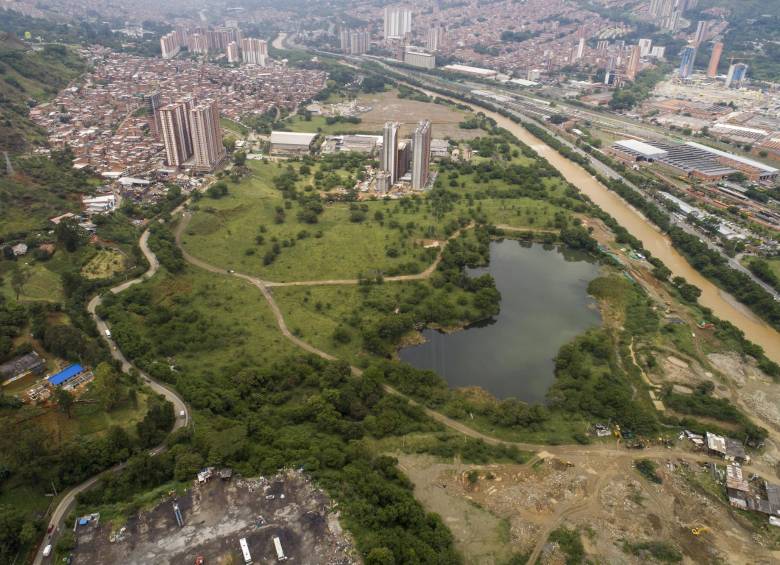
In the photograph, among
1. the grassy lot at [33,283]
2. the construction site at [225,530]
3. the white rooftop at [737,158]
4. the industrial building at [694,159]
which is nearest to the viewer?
the construction site at [225,530]

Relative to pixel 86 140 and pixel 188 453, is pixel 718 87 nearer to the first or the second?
pixel 86 140

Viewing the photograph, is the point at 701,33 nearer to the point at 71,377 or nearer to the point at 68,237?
the point at 68,237

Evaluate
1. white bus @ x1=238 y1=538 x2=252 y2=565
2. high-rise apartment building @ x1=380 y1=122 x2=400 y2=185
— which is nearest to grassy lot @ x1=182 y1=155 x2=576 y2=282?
high-rise apartment building @ x1=380 y1=122 x2=400 y2=185

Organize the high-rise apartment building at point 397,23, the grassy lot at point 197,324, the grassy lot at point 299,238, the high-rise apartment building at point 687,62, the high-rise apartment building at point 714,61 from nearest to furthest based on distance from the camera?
the grassy lot at point 197,324
the grassy lot at point 299,238
the high-rise apartment building at point 687,62
the high-rise apartment building at point 714,61
the high-rise apartment building at point 397,23

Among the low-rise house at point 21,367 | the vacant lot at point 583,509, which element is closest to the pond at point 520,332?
the vacant lot at point 583,509

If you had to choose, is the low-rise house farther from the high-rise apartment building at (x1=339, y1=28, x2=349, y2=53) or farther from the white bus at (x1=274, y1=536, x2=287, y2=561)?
the high-rise apartment building at (x1=339, y1=28, x2=349, y2=53)

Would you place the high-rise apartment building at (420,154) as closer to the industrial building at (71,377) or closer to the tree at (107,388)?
the tree at (107,388)

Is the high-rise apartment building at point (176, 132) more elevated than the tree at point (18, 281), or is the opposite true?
the high-rise apartment building at point (176, 132)
